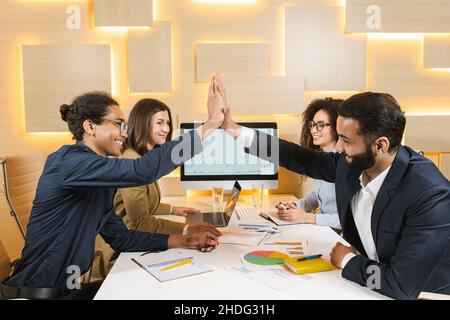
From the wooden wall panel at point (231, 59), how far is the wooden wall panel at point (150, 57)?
226 mm

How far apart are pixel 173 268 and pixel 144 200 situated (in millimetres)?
660

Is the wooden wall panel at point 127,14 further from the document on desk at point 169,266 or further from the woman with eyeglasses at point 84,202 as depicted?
the document on desk at point 169,266

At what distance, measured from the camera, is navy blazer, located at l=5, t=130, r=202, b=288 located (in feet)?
5.02

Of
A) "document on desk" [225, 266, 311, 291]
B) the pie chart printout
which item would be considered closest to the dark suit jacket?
"document on desk" [225, 266, 311, 291]

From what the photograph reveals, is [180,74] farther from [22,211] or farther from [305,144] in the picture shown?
[22,211]

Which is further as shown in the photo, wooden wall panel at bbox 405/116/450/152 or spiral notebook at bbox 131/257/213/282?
wooden wall panel at bbox 405/116/450/152

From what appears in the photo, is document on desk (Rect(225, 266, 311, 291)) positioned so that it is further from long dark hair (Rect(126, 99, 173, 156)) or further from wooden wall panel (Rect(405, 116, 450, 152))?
wooden wall panel (Rect(405, 116, 450, 152))

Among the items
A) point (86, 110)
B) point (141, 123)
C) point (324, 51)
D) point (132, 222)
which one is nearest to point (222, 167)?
point (141, 123)

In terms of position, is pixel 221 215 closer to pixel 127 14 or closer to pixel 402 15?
pixel 127 14

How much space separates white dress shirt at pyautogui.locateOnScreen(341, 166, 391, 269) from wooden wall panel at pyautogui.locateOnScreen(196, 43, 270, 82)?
1521 mm

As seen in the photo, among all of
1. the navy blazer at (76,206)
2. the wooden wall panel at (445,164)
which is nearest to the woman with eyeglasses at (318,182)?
the navy blazer at (76,206)

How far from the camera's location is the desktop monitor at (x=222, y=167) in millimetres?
2768

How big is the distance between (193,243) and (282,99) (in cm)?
156

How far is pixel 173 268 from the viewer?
1451 mm
